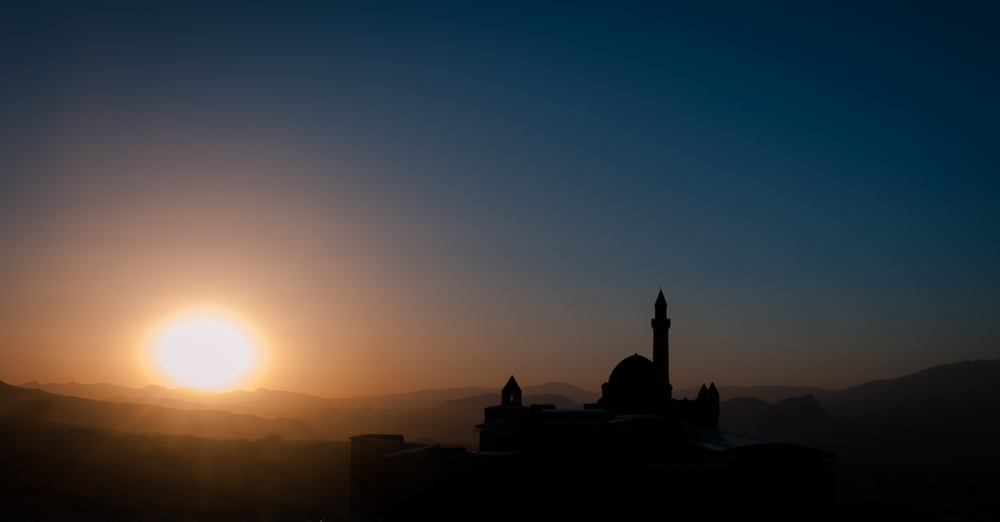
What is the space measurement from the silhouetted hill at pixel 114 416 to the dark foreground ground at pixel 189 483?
82.7ft

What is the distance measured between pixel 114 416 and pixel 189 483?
180 ft

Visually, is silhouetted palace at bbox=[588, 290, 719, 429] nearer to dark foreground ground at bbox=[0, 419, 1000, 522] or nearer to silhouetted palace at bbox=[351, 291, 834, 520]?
silhouetted palace at bbox=[351, 291, 834, 520]

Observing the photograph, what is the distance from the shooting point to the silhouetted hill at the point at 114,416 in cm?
9944

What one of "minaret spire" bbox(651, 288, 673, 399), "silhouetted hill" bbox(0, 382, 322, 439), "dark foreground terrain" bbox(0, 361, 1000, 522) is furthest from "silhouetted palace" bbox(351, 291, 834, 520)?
"silhouetted hill" bbox(0, 382, 322, 439)

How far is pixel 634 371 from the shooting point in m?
47.8

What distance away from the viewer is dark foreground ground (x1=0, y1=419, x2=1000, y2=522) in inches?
2135

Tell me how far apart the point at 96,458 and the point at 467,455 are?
53114mm

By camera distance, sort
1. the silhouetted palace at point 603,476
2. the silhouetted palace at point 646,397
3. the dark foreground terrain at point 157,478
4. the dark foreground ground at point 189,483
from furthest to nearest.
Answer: the dark foreground ground at point 189,483 < the dark foreground terrain at point 157,478 < the silhouetted palace at point 646,397 < the silhouetted palace at point 603,476

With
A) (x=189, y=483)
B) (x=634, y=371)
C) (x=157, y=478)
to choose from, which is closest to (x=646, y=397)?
(x=634, y=371)

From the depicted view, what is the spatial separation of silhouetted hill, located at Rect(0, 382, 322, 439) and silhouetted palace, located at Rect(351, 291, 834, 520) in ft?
270

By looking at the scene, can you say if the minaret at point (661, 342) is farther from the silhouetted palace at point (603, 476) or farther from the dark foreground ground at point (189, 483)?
the dark foreground ground at point (189, 483)

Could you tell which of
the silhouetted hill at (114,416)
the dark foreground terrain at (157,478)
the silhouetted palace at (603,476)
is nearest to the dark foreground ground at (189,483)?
the dark foreground terrain at (157,478)

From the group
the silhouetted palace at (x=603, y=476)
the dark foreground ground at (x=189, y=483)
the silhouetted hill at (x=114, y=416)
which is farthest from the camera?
the silhouetted hill at (x=114, y=416)

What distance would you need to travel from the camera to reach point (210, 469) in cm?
7262
